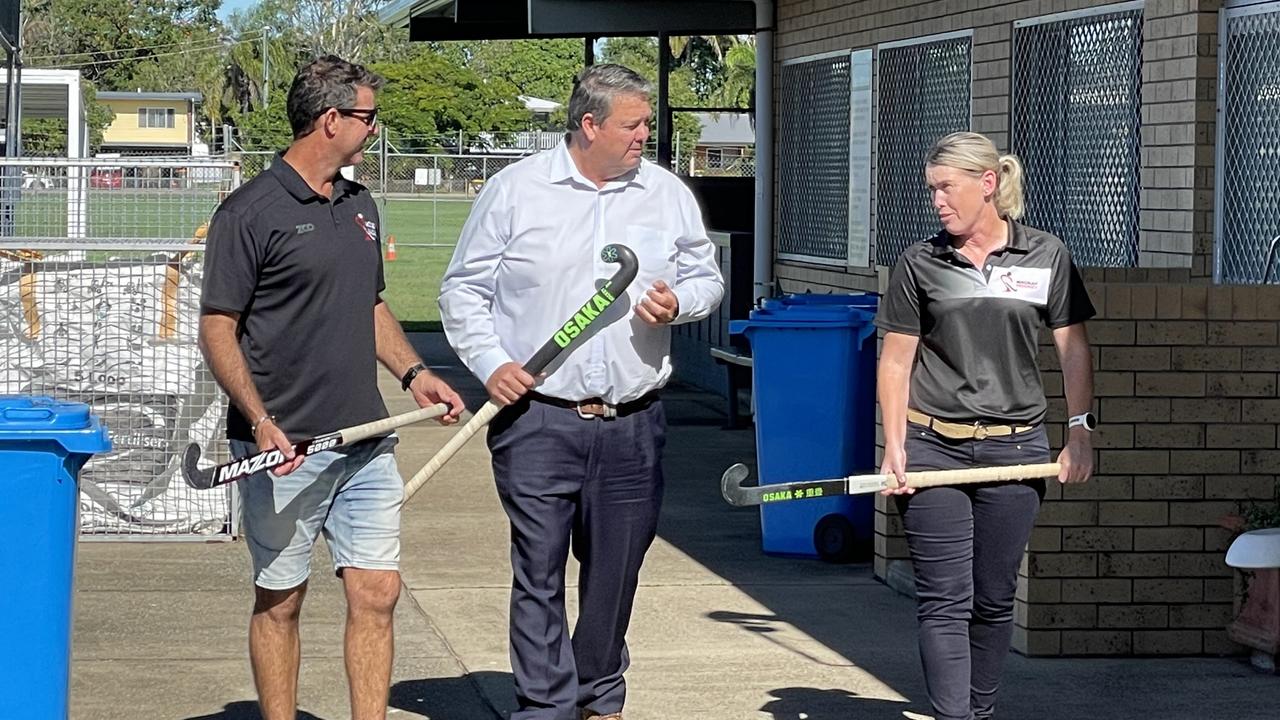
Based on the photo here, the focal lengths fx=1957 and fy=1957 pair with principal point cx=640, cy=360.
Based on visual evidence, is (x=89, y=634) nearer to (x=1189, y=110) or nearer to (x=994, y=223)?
(x=994, y=223)

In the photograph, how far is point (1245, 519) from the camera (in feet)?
22.1

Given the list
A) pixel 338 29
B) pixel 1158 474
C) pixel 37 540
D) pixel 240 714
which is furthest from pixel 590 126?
pixel 338 29

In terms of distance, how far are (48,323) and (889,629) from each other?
13.2 ft

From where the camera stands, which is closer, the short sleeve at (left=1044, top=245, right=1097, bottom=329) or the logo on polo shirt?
the logo on polo shirt

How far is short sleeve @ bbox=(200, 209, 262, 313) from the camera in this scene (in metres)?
4.91

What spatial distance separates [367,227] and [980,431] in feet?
5.70

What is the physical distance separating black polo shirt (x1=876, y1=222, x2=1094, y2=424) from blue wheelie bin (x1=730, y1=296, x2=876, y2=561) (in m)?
2.94

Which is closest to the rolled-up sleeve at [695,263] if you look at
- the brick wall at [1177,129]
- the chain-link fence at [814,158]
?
the brick wall at [1177,129]

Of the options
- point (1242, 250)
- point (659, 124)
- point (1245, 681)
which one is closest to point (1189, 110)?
point (1242, 250)

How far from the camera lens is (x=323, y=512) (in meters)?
5.18

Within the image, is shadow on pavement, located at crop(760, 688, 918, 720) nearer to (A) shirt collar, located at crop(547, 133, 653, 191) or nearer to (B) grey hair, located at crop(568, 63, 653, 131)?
(A) shirt collar, located at crop(547, 133, 653, 191)

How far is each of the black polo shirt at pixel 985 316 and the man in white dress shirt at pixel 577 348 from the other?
57 cm

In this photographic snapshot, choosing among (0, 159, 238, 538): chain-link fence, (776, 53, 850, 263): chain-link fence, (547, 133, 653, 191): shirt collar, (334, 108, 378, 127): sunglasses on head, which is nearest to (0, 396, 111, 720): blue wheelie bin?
(334, 108, 378, 127): sunglasses on head

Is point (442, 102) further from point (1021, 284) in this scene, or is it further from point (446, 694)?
point (1021, 284)
